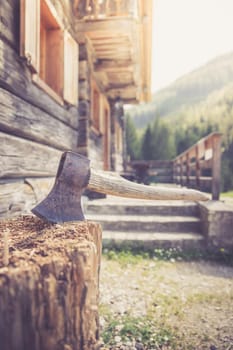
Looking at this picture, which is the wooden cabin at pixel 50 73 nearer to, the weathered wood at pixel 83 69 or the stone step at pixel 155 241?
the weathered wood at pixel 83 69

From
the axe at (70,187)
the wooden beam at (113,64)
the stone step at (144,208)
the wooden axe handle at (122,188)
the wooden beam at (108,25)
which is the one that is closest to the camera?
the axe at (70,187)

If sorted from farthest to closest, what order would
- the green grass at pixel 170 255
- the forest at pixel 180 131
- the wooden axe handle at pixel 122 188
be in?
the forest at pixel 180 131 → the green grass at pixel 170 255 → the wooden axe handle at pixel 122 188

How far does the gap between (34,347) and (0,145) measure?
1.65 meters

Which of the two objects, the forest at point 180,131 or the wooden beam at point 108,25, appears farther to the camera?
the forest at point 180,131

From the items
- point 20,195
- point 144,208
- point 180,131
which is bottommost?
point 144,208

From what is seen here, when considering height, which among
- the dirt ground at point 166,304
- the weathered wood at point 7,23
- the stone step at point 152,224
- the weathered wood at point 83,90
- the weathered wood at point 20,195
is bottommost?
the dirt ground at point 166,304

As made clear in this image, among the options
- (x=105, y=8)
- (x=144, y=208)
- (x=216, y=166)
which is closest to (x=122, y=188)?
(x=144, y=208)

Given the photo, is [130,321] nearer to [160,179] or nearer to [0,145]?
[0,145]

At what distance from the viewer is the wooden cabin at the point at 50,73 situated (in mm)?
2166

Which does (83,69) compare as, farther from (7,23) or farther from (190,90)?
(190,90)

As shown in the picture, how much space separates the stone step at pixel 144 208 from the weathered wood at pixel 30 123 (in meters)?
1.24

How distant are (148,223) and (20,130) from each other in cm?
238

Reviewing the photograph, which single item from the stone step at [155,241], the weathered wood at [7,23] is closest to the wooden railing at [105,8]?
the weathered wood at [7,23]

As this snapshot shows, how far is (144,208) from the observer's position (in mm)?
4070
